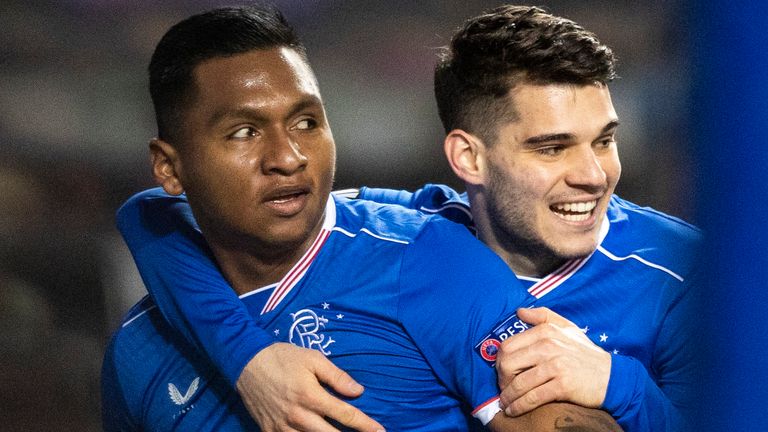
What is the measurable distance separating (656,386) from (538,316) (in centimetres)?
18

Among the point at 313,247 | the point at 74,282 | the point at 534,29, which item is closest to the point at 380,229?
the point at 313,247

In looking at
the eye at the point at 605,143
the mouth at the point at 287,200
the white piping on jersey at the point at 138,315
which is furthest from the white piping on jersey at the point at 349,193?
the eye at the point at 605,143

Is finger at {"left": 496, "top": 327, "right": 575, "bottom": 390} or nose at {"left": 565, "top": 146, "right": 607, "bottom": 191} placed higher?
nose at {"left": 565, "top": 146, "right": 607, "bottom": 191}

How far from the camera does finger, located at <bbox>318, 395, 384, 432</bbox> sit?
1132mm

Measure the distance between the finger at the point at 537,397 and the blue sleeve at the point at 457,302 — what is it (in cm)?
6

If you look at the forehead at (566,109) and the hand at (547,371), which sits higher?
the forehead at (566,109)

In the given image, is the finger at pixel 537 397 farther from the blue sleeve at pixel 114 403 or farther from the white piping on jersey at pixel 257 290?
the blue sleeve at pixel 114 403

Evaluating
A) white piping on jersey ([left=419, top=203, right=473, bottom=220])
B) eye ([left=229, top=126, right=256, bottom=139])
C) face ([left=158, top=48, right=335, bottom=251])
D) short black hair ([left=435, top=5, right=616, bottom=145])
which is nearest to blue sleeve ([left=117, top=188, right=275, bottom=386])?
face ([left=158, top=48, right=335, bottom=251])

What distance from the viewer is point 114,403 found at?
53.8 inches

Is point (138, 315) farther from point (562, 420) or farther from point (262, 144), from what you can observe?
point (562, 420)

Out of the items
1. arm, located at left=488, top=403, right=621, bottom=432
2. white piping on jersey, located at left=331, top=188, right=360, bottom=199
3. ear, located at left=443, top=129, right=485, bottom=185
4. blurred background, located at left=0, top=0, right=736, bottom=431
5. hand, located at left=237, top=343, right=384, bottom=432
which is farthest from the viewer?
blurred background, located at left=0, top=0, right=736, bottom=431

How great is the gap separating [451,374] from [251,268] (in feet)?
1.15

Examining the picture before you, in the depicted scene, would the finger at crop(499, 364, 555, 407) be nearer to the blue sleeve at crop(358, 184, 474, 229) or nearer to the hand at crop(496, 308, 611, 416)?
the hand at crop(496, 308, 611, 416)

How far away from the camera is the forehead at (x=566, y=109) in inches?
44.9
